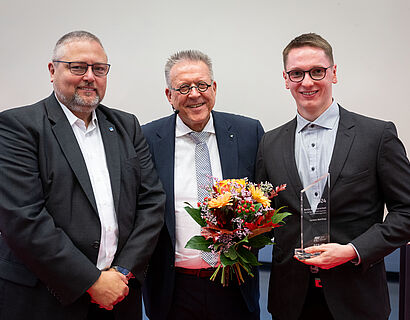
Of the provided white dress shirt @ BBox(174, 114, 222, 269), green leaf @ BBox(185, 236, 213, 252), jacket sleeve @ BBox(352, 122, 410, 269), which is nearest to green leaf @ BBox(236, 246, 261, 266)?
green leaf @ BBox(185, 236, 213, 252)

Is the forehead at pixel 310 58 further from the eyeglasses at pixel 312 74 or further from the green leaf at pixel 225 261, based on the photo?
the green leaf at pixel 225 261

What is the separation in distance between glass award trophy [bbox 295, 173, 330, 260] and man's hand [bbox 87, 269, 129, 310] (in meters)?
0.82

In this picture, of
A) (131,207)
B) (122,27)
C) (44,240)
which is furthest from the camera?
(122,27)

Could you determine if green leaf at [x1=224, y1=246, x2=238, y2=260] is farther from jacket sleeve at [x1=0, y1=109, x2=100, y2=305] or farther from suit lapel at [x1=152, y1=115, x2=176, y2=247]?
jacket sleeve at [x1=0, y1=109, x2=100, y2=305]

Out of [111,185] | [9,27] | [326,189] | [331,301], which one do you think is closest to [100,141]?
[111,185]

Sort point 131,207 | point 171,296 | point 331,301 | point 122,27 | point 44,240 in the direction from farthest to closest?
point 122,27 < point 171,296 < point 131,207 < point 331,301 < point 44,240

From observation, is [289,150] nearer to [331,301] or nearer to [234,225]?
[234,225]

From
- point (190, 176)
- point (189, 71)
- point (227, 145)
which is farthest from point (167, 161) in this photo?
point (189, 71)

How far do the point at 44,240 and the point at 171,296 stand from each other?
0.79 meters

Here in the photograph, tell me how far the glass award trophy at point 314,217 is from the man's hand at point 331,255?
0.03 metres

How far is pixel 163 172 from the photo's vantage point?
2.38 m

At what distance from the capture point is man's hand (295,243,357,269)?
1.87 m

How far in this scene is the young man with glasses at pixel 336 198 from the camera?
1.96 meters

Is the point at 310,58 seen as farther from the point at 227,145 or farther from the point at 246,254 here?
the point at 246,254
